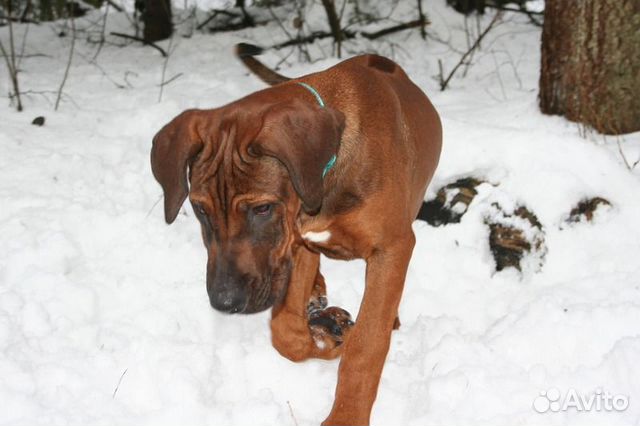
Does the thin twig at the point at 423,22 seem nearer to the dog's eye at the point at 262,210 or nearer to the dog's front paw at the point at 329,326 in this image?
the dog's front paw at the point at 329,326

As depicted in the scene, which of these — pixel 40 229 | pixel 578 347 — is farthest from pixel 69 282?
pixel 578 347

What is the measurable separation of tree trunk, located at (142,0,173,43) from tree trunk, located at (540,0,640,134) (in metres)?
5.00

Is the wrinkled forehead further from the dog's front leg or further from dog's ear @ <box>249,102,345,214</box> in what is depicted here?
the dog's front leg

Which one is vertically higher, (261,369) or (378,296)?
(378,296)

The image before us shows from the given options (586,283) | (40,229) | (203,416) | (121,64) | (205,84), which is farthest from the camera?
(121,64)

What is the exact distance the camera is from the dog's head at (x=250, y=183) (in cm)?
282

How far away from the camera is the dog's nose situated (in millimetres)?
2801

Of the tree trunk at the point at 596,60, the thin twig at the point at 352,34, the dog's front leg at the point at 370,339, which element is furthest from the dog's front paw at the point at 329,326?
the thin twig at the point at 352,34

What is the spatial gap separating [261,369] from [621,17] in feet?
10.8

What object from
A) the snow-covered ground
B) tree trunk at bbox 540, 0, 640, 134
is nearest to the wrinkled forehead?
the snow-covered ground

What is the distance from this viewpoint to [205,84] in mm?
7129

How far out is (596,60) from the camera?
16.9ft

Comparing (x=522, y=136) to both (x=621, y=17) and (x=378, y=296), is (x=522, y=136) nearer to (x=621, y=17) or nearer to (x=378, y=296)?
(x=621, y=17)

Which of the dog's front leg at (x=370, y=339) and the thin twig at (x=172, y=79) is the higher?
the dog's front leg at (x=370, y=339)
